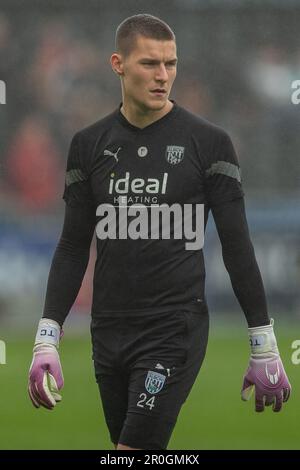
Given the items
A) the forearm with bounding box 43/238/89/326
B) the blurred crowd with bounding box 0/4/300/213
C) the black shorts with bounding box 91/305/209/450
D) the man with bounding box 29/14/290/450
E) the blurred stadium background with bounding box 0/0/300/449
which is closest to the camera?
the black shorts with bounding box 91/305/209/450

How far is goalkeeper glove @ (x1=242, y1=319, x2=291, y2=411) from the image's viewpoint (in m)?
5.08

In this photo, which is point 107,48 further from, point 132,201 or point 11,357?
point 132,201

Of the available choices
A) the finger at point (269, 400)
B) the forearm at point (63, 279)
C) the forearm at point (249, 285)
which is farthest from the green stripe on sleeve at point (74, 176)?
the finger at point (269, 400)

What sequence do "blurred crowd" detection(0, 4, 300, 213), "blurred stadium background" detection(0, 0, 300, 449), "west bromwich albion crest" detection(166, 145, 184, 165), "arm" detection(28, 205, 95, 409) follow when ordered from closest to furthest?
"west bromwich albion crest" detection(166, 145, 184, 165), "arm" detection(28, 205, 95, 409), "blurred stadium background" detection(0, 0, 300, 449), "blurred crowd" detection(0, 4, 300, 213)

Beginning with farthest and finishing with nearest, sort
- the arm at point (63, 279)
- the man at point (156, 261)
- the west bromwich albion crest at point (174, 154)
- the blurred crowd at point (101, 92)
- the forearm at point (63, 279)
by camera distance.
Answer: the blurred crowd at point (101, 92) < the forearm at point (63, 279) < the arm at point (63, 279) < the west bromwich albion crest at point (174, 154) < the man at point (156, 261)

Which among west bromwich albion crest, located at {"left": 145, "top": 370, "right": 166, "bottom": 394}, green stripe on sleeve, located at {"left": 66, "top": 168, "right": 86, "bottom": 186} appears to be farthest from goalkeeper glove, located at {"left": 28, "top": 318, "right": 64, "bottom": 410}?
green stripe on sleeve, located at {"left": 66, "top": 168, "right": 86, "bottom": 186}

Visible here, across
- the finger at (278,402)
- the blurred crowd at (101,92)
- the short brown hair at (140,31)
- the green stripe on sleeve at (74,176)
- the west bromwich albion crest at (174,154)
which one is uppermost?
the blurred crowd at (101,92)

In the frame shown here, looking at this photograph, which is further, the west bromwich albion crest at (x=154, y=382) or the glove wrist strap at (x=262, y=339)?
the glove wrist strap at (x=262, y=339)

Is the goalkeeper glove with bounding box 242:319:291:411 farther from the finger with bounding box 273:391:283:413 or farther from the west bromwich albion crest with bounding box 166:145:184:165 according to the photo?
the west bromwich albion crest with bounding box 166:145:184:165

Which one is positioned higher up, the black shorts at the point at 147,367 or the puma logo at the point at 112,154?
the puma logo at the point at 112,154

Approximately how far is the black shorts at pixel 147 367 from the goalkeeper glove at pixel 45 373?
0.57ft

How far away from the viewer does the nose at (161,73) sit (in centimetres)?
509

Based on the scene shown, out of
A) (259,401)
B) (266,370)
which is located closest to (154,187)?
(266,370)

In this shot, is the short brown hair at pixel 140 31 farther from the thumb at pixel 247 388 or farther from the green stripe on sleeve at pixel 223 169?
the thumb at pixel 247 388
